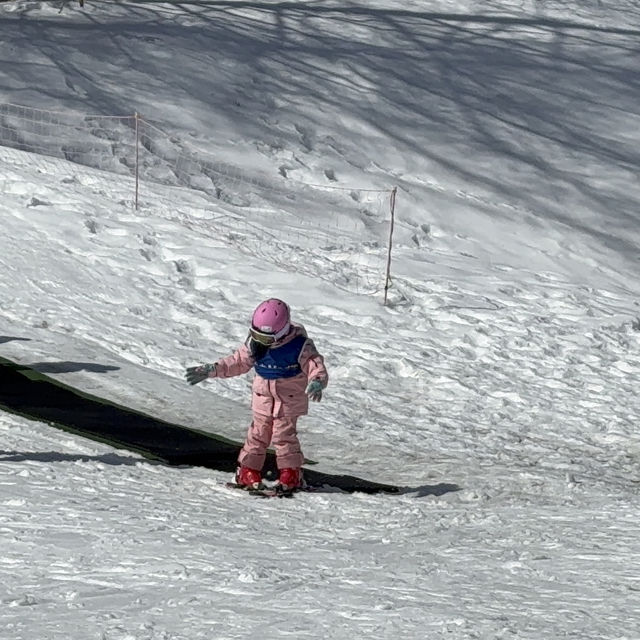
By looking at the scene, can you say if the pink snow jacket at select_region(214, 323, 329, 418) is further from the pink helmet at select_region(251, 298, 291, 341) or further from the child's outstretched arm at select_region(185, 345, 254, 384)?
the pink helmet at select_region(251, 298, 291, 341)

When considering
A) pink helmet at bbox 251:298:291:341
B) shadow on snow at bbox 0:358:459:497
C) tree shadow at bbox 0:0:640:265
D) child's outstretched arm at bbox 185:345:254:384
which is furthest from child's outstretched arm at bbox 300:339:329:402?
tree shadow at bbox 0:0:640:265

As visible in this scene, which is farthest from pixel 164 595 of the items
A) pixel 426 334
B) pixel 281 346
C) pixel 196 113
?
pixel 196 113

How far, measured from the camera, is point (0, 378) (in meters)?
10.6

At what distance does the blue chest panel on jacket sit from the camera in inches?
328

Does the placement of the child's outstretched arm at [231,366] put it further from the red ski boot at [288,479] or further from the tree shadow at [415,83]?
the tree shadow at [415,83]

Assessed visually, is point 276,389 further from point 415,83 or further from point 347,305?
point 415,83

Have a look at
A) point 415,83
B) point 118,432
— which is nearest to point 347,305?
point 118,432

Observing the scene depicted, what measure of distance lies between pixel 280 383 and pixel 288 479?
621 mm

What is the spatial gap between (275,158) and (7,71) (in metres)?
5.14

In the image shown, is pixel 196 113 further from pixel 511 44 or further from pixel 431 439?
pixel 431 439

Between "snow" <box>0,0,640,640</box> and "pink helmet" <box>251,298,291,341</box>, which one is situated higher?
"pink helmet" <box>251,298,291,341</box>

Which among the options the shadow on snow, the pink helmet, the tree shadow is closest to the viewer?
the pink helmet

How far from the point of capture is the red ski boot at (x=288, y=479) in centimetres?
838

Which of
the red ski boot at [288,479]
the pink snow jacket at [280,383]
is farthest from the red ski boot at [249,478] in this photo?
the pink snow jacket at [280,383]
